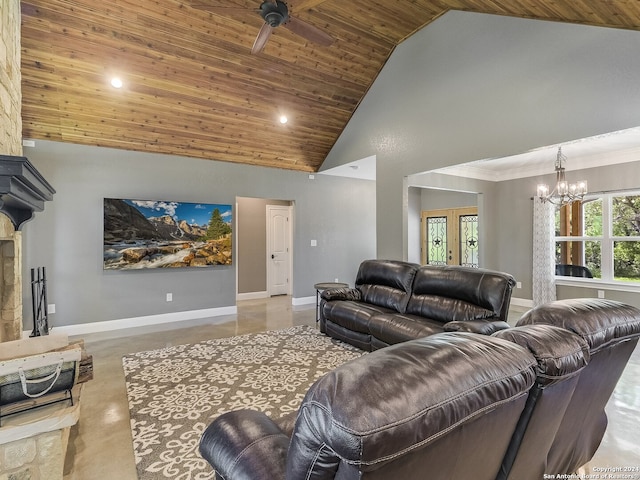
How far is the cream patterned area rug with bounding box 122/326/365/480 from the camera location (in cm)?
207


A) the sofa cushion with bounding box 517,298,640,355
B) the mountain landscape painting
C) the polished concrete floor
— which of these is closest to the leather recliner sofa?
the sofa cushion with bounding box 517,298,640,355

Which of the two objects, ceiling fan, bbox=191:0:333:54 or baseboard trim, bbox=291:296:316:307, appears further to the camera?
baseboard trim, bbox=291:296:316:307

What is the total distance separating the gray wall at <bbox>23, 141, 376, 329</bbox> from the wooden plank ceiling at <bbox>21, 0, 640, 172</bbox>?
0.25m

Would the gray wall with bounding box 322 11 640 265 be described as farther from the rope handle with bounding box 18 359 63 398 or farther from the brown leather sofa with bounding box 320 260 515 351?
the rope handle with bounding box 18 359 63 398

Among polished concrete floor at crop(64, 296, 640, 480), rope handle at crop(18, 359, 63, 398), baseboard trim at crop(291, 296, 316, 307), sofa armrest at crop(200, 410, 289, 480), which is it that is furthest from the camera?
baseboard trim at crop(291, 296, 316, 307)

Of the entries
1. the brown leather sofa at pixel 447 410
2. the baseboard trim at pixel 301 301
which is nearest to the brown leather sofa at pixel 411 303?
the brown leather sofa at pixel 447 410

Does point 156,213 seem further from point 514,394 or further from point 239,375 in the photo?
point 514,394

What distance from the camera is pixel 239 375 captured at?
321cm

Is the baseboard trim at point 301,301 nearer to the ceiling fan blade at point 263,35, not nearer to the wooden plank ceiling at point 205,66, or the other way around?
the wooden plank ceiling at point 205,66

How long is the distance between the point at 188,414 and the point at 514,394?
7.99 ft

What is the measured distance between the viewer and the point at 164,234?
5211 mm

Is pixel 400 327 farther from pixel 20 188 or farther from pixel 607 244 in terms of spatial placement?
pixel 607 244

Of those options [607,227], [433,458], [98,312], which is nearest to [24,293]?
[98,312]

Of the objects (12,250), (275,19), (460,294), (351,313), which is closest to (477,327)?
(460,294)
